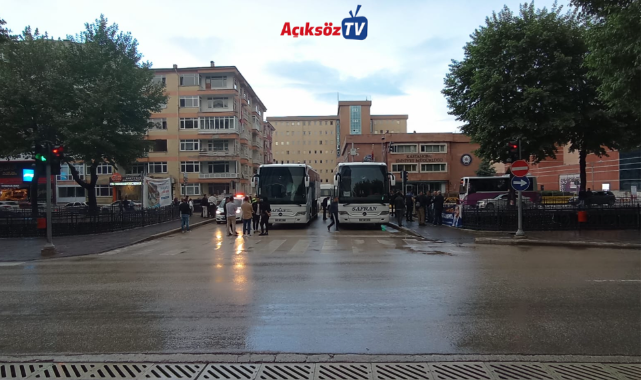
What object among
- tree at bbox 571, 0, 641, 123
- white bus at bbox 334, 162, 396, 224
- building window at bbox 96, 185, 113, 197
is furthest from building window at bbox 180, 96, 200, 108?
tree at bbox 571, 0, 641, 123

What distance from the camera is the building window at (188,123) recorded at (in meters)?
55.8

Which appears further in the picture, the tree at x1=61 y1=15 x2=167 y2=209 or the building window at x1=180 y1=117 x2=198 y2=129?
the building window at x1=180 y1=117 x2=198 y2=129

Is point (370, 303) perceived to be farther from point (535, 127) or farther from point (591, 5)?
point (535, 127)

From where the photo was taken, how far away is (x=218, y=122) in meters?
55.8

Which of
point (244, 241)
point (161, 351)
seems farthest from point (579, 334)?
point (244, 241)

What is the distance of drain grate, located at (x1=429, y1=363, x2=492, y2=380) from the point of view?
4.30 meters

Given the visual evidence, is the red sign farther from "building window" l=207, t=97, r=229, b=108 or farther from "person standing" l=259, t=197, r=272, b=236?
"building window" l=207, t=97, r=229, b=108

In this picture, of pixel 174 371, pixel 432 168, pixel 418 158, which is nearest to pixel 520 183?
pixel 174 371

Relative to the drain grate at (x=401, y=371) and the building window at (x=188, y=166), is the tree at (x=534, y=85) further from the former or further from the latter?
the building window at (x=188, y=166)

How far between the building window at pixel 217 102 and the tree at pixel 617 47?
158ft

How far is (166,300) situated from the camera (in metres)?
7.47

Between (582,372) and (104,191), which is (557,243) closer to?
(582,372)

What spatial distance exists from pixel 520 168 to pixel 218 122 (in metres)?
45.1

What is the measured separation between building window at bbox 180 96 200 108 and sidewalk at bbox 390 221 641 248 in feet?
141
